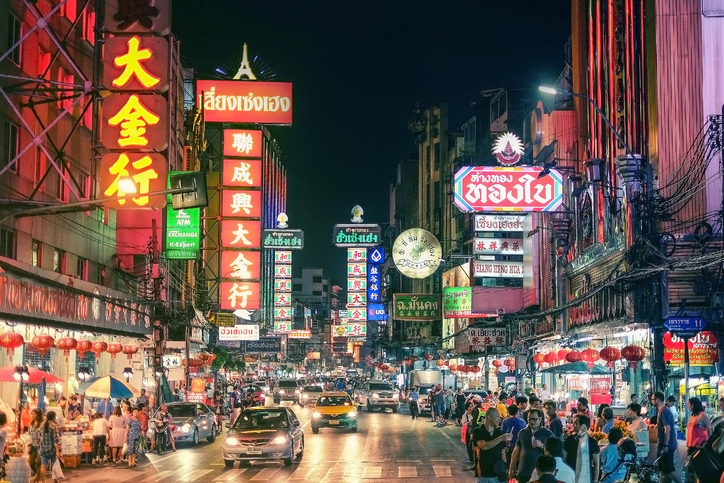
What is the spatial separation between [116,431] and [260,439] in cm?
481

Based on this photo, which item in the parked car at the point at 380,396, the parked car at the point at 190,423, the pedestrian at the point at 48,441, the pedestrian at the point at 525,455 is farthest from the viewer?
the parked car at the point at 380,396

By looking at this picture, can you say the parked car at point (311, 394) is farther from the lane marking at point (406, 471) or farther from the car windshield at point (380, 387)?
the lane marking at point (406, 471)

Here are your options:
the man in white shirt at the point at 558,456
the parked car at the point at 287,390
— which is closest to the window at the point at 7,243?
the man in white shirt at the point at 558,456

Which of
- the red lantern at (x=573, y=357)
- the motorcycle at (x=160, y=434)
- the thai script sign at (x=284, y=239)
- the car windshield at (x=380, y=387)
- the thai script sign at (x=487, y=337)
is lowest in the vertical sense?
the motorcycle at (x=160, y=434)

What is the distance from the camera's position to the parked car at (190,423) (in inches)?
1406

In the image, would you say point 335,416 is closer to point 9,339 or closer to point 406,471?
point 406,471

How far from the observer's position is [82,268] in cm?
4250

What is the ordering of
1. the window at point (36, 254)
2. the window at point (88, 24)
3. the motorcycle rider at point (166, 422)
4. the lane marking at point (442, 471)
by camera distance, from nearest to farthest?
the lane marking at point (442, 471) < the motorcycle rider at point (166, 422) < the window at point (36, 254) < the window at point (88, 24)

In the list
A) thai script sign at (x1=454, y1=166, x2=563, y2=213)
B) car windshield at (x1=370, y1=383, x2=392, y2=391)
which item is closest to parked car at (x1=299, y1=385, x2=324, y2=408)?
car windshield at (x1=370, y1=383, x2=392, y2=391)

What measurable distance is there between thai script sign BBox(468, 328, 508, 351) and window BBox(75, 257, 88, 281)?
20832mm

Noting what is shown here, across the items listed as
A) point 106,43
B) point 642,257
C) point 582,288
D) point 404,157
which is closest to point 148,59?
point 106,43

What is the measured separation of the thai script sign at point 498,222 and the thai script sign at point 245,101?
18342 millimetres

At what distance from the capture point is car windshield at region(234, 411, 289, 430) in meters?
27.7

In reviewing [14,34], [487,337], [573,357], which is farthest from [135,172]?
[487,337]
